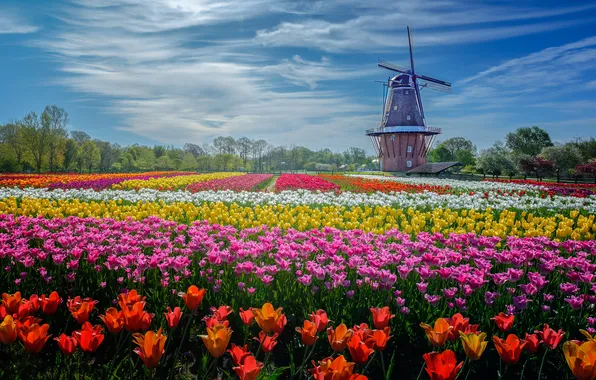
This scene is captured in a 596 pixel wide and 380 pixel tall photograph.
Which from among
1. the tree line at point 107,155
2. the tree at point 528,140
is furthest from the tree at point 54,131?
the tree at point 528,140

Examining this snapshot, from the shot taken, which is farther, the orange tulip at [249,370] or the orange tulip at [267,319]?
the orange tulip at [267,319]

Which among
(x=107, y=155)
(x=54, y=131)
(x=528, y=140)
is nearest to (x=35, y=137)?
(x=54, y=131)

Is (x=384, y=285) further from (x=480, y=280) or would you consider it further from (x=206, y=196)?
(x=206, y=196)

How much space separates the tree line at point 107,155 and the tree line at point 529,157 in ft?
95.8

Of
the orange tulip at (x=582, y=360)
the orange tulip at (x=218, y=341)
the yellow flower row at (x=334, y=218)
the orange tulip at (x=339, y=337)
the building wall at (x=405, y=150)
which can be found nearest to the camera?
the orange tulip at (x=582, y=360)

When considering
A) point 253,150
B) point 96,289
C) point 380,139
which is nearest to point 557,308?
point 96,289

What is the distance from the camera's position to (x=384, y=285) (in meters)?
3.88

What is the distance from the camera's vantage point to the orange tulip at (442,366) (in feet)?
6.04

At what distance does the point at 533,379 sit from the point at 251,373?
270 cm

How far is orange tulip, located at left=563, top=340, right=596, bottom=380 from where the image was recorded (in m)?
1.92

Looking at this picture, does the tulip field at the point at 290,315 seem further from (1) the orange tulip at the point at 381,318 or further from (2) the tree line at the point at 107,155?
(2) the tree line at the point at 107,155

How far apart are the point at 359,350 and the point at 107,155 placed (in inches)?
3324

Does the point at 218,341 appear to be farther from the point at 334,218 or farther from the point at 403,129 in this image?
the point at 403,129

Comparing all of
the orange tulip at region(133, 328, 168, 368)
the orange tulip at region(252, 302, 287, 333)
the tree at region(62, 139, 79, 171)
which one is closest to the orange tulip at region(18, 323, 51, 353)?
the orange tulip at region(133, 328, 168, 368)
